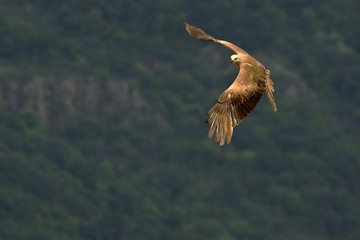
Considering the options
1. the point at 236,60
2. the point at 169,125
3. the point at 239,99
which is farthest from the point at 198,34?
the point at 169,125

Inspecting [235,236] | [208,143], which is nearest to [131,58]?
[208,143]

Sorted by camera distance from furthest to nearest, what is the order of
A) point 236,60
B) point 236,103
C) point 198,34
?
1. point 198,34
2. point 236,60
3. point 236,103

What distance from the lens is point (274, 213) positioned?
7181 centimetres

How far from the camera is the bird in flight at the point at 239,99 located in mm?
23859

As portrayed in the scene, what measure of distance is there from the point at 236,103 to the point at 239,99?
0.08 m

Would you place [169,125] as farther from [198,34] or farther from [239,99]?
[239,99]

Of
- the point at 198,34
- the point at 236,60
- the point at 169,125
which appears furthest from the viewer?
the point at 169,125

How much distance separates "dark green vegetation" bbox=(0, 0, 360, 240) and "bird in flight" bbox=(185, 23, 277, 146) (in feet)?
134

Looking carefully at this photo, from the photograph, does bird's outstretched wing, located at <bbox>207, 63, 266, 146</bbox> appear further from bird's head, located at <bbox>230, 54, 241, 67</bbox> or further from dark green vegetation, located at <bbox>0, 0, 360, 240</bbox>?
dark green vegetation, located at <bbox>0, 0, 360, 240</bbox>

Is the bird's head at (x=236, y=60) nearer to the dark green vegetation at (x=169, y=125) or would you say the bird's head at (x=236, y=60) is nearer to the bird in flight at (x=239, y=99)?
the bird in flight at (x=239, y=99)

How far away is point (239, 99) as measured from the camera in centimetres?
2434

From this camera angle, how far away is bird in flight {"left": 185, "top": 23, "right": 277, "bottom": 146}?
23859 mm

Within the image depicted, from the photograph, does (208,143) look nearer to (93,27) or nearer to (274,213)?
(274,213)

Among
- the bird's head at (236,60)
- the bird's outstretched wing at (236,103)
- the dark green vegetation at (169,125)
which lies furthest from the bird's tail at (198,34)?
the dark green vegetation at (169,125)
